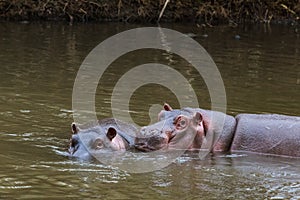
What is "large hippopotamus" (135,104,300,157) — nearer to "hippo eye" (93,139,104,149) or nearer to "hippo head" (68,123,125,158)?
"hippo head" (68,123,125,158)

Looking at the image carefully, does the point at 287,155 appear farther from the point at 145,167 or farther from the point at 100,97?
the point at 100,97

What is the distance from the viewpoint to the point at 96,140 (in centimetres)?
752

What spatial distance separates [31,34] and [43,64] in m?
5.41

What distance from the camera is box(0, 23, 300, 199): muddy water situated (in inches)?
246

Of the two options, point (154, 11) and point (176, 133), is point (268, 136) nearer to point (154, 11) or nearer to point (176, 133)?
point (176, 133)

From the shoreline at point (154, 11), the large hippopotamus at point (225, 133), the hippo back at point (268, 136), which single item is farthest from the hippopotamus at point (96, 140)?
the shoreline at point (154, 11)

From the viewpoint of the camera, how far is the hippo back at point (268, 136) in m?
7.89

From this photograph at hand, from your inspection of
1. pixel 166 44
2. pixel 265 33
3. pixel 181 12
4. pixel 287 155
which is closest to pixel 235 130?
pixel 287 155

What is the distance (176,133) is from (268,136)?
1.10 m

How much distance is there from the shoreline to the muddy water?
2.50 metres

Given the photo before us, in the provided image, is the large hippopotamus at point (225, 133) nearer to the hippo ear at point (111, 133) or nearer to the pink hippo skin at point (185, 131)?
the pink hippo skin at point (185, 131)

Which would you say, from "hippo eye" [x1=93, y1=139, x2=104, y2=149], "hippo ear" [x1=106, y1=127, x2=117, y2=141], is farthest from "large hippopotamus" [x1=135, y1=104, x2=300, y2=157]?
"hippo eye" [x1=93, y1=139, x2=104, y2=149]

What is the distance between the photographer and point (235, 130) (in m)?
8.16

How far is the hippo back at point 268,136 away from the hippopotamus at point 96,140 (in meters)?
1.31
